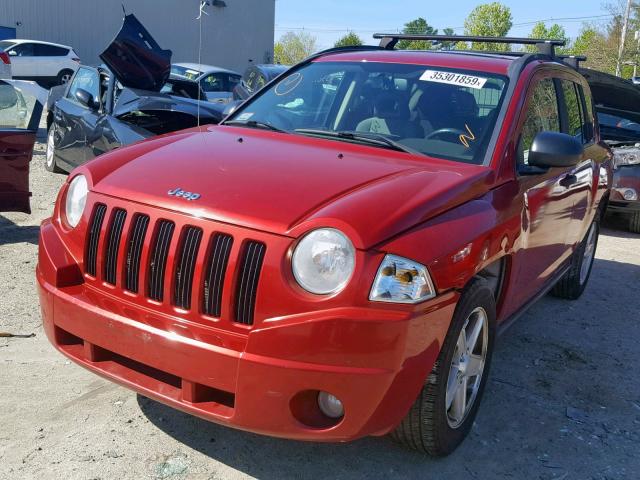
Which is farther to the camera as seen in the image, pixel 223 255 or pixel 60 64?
pixel 60 64

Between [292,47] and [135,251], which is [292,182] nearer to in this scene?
[135,251]

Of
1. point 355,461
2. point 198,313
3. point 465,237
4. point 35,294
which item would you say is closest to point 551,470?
point 355,461

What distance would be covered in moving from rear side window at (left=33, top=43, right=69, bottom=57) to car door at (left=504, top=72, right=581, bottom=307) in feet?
80.4

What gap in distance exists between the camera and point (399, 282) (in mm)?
2645

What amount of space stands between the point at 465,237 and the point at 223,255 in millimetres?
989

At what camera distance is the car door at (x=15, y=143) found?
600cm

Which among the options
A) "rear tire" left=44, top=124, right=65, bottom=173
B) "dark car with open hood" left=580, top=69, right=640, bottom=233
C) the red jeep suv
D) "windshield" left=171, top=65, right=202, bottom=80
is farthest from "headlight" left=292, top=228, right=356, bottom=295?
"windshield" left=171, top=65, right=202, bottom=80

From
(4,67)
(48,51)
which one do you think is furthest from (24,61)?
(4,67)

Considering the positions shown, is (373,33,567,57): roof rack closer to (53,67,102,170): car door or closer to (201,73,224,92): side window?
(53,67,102,170): car door

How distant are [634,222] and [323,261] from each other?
778 centimetres

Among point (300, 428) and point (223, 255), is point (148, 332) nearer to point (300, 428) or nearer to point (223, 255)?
point (223, 255)

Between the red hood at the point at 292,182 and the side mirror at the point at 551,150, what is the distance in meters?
0.46

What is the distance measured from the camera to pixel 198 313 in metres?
2.74

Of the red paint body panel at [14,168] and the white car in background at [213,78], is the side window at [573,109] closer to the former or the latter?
the red paint body panel at [14,168]
